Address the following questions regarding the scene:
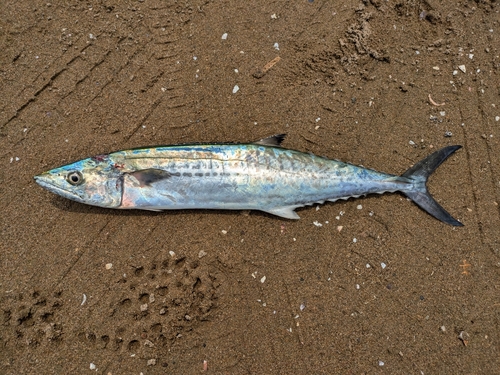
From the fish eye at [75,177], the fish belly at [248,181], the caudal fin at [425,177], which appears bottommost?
the caudal fin at [425,177]

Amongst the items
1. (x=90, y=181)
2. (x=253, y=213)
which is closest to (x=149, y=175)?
(x=90, y=181)

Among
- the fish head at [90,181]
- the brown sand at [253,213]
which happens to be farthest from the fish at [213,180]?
the brown sand at [253,213]

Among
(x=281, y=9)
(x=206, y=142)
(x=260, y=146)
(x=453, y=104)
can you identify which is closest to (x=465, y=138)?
(x=453, y=104)

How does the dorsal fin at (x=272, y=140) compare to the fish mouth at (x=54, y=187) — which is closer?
the fish mouth at (x=54, y=187)

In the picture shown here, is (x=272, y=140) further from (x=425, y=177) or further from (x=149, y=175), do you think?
(x=425, y=177)

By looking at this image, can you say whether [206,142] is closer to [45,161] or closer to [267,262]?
[267,262]

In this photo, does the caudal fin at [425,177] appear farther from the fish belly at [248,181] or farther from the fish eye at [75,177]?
the fish eye at [75,177]
